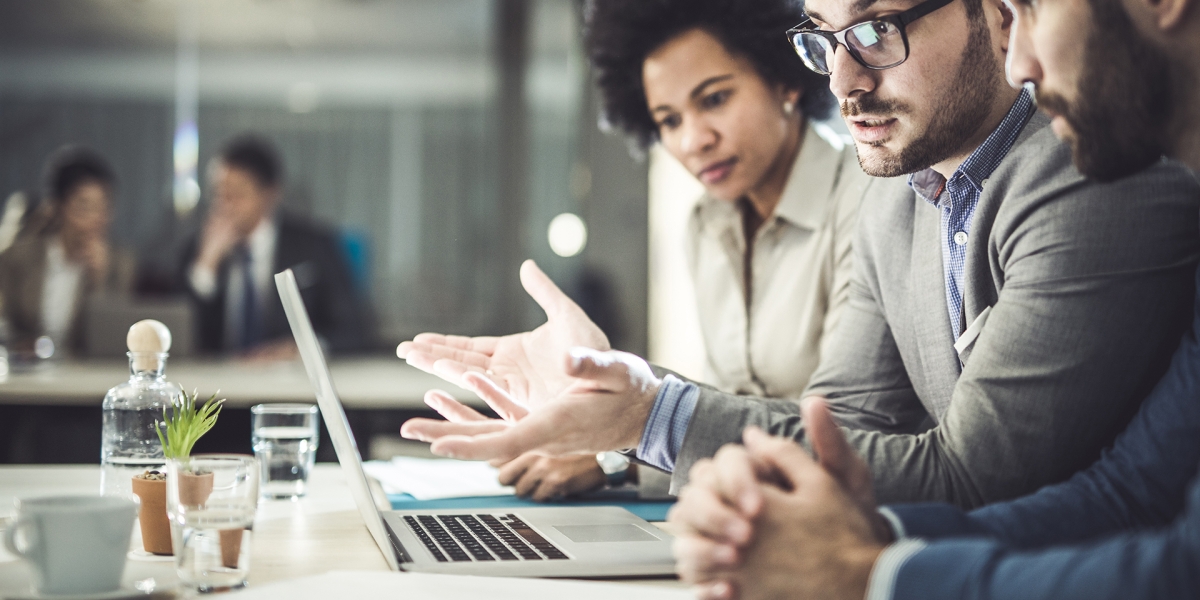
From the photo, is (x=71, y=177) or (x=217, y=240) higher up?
(x=71, y=177)

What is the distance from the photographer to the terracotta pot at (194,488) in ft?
2.95

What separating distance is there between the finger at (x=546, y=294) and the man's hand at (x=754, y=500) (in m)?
0.44

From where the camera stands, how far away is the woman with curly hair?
1.97 m

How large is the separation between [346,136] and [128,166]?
64.0 inches

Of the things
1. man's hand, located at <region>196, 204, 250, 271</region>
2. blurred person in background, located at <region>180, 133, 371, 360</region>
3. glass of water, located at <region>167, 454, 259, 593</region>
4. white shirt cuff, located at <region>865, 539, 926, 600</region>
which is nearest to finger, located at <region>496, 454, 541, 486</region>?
glass of water, located at <region>167, 454, 259, 593</region>

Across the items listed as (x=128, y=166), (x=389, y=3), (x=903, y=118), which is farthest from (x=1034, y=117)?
(x=128, y=166)

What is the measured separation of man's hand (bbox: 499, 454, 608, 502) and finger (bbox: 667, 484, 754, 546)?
2.16 feet

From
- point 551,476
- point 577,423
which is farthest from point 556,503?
point 577,423

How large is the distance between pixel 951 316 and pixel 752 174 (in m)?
0.86

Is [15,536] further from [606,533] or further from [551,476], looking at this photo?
[551,476]

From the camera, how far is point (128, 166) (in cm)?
732

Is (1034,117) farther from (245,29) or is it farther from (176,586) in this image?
(245,29)

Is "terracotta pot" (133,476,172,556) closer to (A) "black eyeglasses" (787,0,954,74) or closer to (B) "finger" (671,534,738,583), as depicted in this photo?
(B) "finger" (671,534,738,583)

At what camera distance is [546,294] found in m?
1.25
